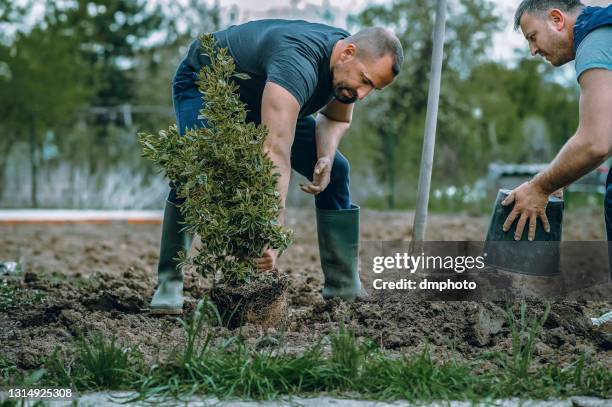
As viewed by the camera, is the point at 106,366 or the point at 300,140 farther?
the point at 300,140

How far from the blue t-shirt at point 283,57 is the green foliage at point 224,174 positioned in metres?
0.24

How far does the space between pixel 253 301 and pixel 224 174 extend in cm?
56

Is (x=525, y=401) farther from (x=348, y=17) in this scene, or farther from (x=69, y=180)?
(x=348, y=17)

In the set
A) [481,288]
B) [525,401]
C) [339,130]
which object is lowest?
[525,401]

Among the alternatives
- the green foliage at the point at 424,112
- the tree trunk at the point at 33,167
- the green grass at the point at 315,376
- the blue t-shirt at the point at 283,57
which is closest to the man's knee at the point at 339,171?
the blue t-shirt at the point at 283,57

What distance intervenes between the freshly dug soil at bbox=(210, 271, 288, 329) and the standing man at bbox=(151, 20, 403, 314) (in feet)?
0.34

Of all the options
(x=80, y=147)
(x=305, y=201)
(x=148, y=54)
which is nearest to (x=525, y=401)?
(x=305, y=201)

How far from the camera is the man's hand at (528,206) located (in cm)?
338

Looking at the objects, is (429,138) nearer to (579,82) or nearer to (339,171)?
(339,171)

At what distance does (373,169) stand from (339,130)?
41.6 ft

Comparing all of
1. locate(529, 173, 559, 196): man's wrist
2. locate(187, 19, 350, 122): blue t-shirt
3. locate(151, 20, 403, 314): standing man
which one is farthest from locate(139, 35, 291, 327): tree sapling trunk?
locate(529, 173, 559, 196): man's wrist

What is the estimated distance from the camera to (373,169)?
16.6 m

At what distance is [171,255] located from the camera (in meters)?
3.92

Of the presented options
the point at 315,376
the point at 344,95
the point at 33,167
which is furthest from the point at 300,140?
the point at 33,167
